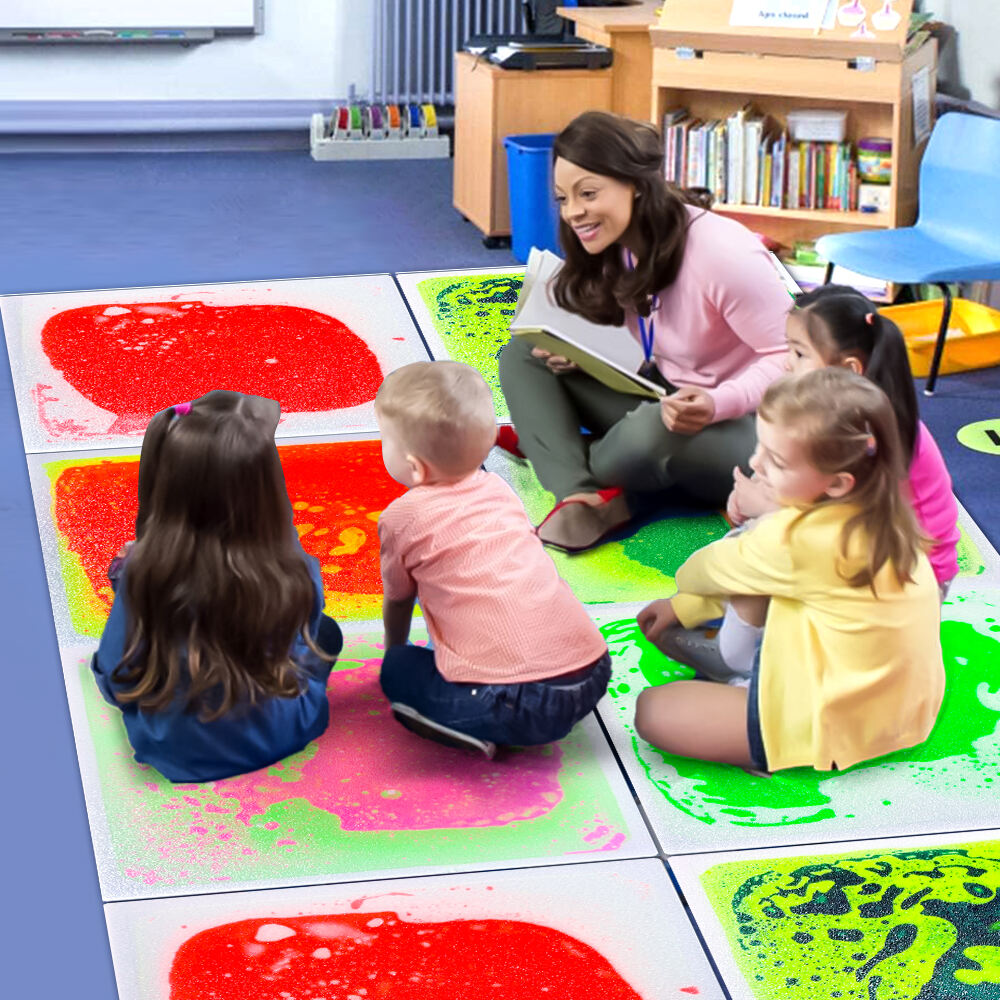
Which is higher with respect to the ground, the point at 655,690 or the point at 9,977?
the point at 655,690

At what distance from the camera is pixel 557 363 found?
10.4ft

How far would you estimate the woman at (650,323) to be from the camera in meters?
2.84

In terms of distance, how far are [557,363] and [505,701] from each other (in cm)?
110

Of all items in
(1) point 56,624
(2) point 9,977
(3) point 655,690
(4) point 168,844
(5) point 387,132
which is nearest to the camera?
(2) point 9,977

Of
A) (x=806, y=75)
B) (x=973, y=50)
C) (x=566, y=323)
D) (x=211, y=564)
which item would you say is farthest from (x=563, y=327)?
(x=973, y=50)

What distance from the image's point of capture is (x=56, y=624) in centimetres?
272

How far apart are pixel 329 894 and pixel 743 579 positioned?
713 millimetres

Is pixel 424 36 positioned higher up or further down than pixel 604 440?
higher up

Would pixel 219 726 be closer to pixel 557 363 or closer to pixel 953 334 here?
pixel 557 363

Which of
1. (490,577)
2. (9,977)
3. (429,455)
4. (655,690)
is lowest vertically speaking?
(9,977)

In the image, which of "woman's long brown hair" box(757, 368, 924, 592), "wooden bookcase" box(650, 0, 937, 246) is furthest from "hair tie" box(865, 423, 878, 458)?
"wooden bookcase" box(650, 0, 937, 246)

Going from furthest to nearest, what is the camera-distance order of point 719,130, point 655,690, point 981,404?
point 719,130, point 981,404, point 655,690

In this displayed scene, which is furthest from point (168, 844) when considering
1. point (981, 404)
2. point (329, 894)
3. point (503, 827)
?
point (981, 404)

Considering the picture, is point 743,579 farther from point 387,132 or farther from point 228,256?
point 387,132
